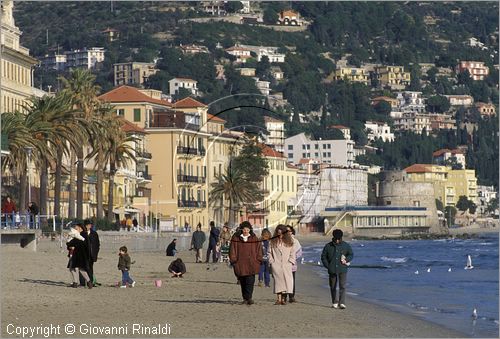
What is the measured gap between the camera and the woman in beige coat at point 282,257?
1143 inches

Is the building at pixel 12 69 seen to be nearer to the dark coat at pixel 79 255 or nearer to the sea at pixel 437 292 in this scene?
the sea at pixel 437 292

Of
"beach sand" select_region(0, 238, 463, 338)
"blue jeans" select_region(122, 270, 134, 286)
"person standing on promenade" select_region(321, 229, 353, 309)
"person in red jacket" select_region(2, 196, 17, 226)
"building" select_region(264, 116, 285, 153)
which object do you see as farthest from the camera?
"building" select_region(264, 116, 285, 153)

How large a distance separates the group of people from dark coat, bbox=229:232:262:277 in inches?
188

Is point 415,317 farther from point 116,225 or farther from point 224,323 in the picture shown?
point 116,225

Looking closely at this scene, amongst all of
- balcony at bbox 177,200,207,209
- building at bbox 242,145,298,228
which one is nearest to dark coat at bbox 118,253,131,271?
building at bbox 242,145,298,228

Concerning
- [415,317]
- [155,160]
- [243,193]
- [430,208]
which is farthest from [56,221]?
[430,208]

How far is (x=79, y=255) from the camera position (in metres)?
32.7

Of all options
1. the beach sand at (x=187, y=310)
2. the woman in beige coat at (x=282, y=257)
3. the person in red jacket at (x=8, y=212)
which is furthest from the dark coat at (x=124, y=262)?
the person in red jacket at (x=8, y=212)

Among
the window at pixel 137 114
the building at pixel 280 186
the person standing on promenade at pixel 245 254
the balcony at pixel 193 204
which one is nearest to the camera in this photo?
the person standing on promenade at pixel 245 254

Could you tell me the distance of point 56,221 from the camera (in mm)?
66938

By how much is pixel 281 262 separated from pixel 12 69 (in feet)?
186

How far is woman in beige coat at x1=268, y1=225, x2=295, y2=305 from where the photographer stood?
95.2ft

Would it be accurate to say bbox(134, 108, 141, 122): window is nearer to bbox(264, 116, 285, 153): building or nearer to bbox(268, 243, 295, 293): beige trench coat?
bbox(264, 116, 285, 153): building

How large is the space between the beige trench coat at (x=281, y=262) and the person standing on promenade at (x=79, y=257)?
4848 millimetres
